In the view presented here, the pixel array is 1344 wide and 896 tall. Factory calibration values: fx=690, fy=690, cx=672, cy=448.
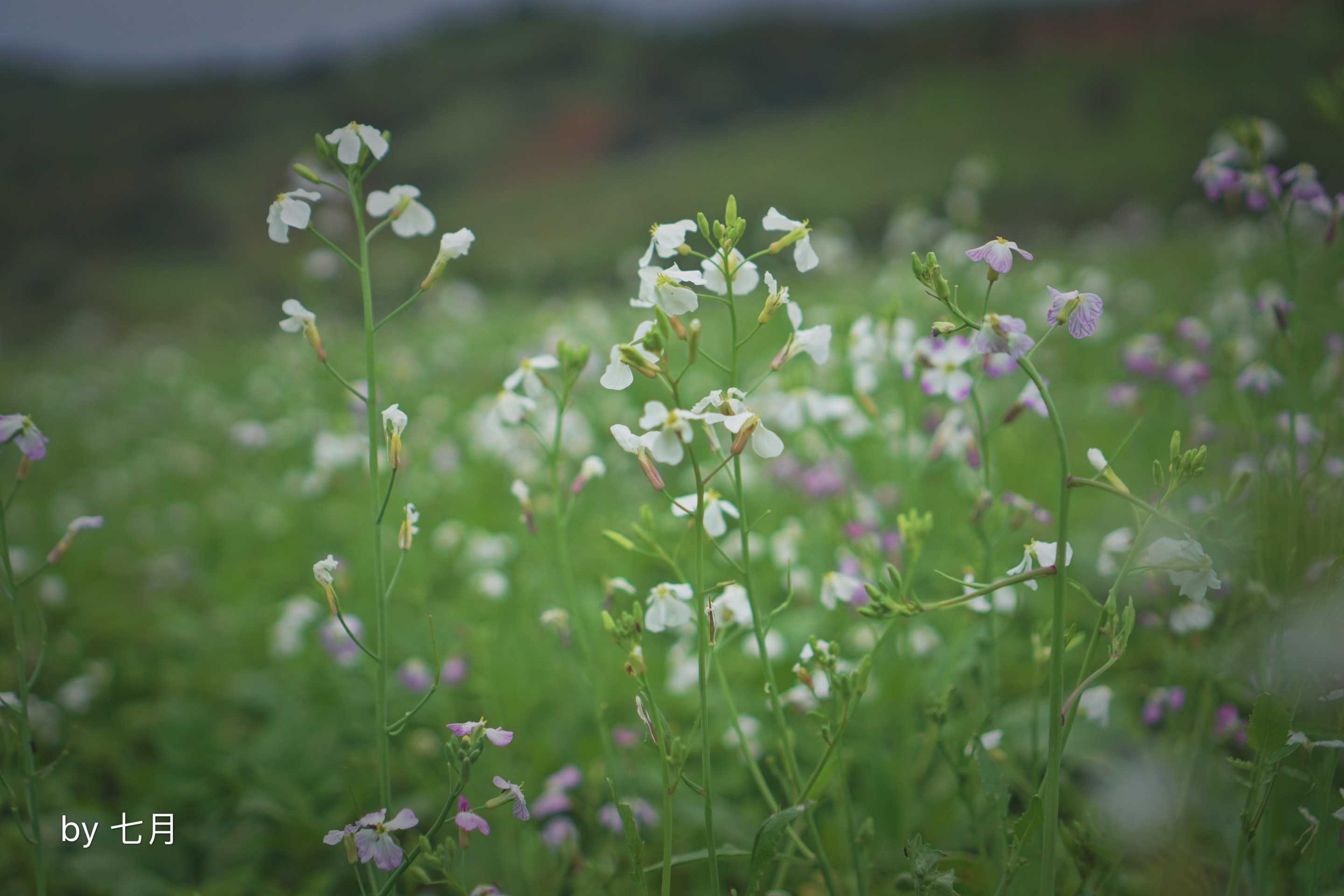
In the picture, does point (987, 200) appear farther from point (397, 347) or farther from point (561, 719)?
point (561, 719)

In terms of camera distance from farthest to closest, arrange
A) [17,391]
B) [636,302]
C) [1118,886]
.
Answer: [17,391], [1118,886], [636,302]

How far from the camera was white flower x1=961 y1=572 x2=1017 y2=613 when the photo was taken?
1299 millimetres

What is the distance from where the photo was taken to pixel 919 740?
1.83 metres

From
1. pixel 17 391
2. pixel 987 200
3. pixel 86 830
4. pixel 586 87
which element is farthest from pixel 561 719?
pixel 586 87

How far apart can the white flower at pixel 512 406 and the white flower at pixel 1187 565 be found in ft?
3.65

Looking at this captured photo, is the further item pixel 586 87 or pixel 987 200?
pixel 586 87

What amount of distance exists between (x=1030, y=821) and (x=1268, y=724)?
0.39 meters

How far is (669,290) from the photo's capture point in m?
0.98

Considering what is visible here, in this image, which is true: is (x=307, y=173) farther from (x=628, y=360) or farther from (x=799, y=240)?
(x=799, y=240)

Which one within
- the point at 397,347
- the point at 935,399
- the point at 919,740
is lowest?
the point at 397,347

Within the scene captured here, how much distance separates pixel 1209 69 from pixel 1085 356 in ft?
37.6

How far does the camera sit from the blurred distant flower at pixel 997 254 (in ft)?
3.14

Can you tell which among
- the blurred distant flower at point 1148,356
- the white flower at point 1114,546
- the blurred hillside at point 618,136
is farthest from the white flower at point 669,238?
the blurred hillside at point 618,136

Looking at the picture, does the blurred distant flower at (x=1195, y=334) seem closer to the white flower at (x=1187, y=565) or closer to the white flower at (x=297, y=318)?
the white flower at (x=1187, y=565)
